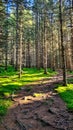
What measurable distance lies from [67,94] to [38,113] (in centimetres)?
446

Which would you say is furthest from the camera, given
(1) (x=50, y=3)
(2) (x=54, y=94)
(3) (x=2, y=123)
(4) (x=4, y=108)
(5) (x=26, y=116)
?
(1) (x=50, y=3)

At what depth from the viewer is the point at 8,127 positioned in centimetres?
1171

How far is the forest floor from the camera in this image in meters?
11.8

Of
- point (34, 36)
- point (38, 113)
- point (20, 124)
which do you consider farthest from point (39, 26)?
point (20, 124)

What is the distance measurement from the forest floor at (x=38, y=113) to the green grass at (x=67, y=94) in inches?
11.2

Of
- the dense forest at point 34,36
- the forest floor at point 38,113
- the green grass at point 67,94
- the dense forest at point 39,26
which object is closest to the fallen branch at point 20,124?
the forest floor at point 38,113

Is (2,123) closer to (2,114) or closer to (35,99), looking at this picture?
(2,114)

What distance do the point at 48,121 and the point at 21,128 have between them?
158cm

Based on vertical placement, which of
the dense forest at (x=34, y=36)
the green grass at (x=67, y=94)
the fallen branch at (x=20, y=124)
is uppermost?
the dense forest at (x=34, y=36)

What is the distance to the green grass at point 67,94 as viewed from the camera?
15099 mm

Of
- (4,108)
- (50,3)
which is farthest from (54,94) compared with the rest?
(50,3)

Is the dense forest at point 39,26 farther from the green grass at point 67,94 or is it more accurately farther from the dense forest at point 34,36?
the green grass at point 67,94

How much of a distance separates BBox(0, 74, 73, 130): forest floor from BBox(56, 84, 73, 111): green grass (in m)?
0.28

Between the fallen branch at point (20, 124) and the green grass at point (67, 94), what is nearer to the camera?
the fallen branch at point (20, 124)
